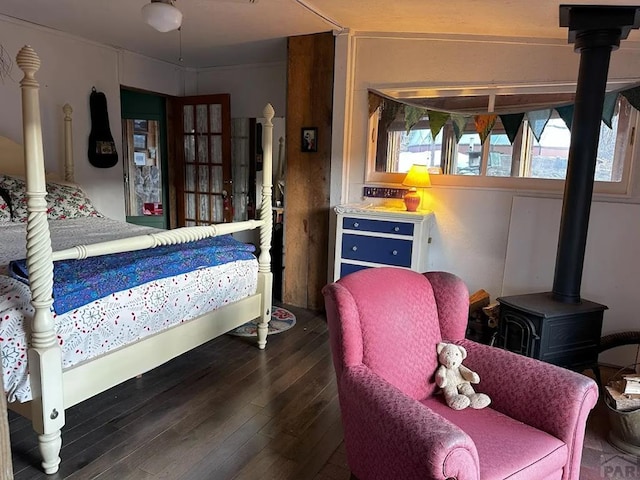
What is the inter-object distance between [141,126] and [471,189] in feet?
12.3

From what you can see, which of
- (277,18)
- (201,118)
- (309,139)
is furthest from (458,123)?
(201,118)

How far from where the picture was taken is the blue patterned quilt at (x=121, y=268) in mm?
1923

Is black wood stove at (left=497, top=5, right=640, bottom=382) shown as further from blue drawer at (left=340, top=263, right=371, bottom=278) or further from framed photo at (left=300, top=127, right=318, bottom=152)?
framed photo at (left=300, top=127, right=318, bottom=152)

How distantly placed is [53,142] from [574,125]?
4.06 metres

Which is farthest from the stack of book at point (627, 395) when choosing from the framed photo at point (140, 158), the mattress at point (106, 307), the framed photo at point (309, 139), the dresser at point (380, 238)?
the framed photo at point (140, 158)

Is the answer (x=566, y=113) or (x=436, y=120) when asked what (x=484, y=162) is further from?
(x=566, y=113)

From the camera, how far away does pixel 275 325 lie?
3.60m

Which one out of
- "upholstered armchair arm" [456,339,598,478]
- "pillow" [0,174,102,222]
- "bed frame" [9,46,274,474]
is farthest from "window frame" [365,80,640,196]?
"pillow" [0,174,102,222]

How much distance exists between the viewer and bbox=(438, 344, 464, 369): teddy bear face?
1851 millimetres

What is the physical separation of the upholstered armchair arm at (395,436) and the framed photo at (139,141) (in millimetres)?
4376

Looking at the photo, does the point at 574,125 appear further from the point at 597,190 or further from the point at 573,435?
the point at 573,435

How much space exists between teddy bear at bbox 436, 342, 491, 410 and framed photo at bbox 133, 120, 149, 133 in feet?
14.7

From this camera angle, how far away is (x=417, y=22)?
10.3 feet

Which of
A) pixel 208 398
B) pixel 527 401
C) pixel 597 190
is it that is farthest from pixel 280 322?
pixel 597 190
